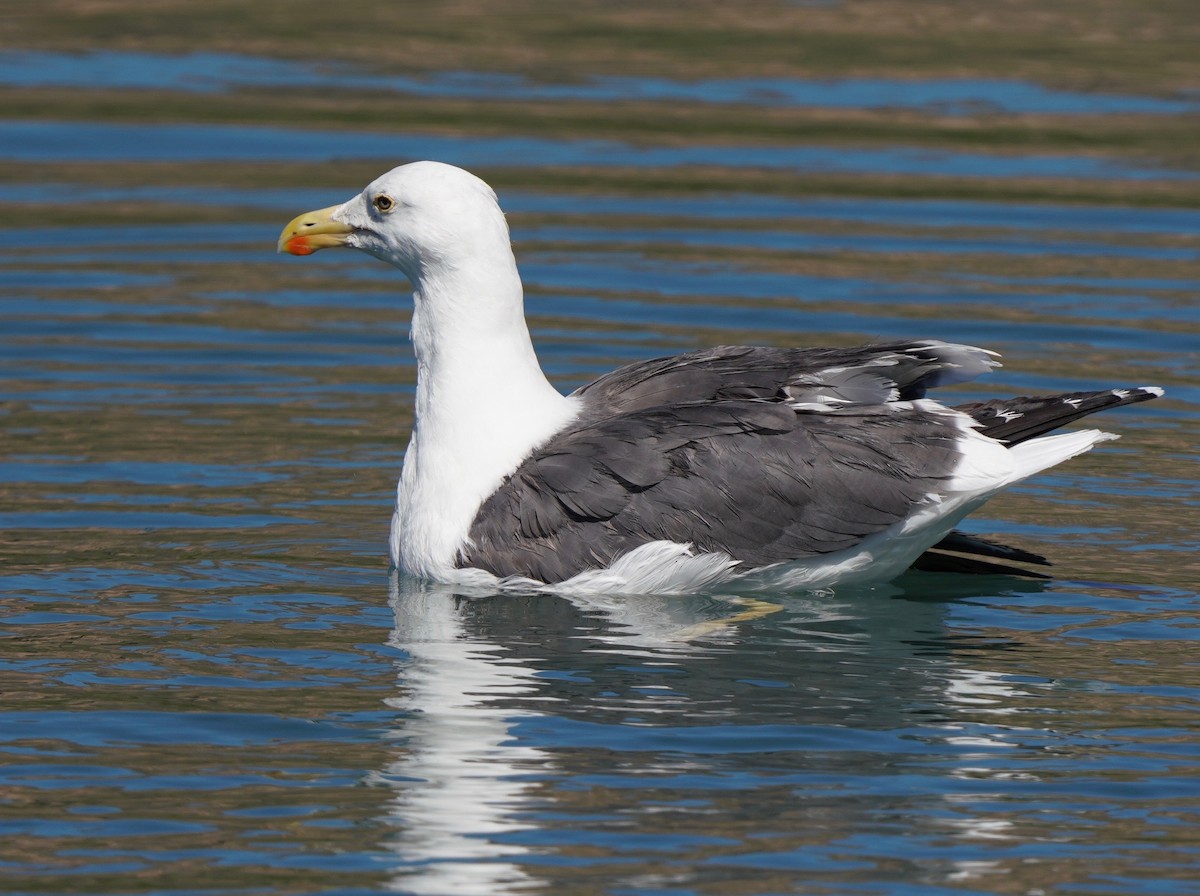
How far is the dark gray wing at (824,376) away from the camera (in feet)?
27.6

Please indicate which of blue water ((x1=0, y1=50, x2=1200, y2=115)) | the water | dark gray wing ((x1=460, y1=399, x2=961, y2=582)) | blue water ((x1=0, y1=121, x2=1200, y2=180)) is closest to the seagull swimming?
dark gray wing ((x1=460, y1=399, x2=961, y2=582))

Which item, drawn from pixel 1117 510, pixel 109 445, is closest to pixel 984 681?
pixel 1117 510

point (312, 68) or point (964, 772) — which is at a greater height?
point (312, 68)

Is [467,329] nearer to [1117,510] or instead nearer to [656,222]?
[1117,510]

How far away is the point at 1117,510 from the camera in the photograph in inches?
380

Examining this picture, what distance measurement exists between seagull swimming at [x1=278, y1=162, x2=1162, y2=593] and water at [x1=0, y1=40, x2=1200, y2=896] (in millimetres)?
225

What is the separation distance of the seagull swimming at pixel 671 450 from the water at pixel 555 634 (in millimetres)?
225

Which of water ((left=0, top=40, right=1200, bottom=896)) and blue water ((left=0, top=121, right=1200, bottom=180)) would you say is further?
blue water ((left=0, top=121, right=1200, bottom=180))

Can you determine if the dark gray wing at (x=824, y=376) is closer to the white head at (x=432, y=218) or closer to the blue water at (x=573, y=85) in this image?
the white head at (x=432, y=218)

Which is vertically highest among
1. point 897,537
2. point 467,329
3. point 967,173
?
point 967,173

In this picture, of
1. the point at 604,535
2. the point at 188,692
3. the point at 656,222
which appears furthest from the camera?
the point at 656,222

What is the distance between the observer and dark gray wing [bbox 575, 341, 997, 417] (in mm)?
8406

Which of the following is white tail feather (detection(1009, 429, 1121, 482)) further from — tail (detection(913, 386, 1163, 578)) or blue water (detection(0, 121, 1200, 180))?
blue water (detection(0, 121, 1200, 180))

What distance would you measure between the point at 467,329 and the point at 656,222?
662 centimetres
